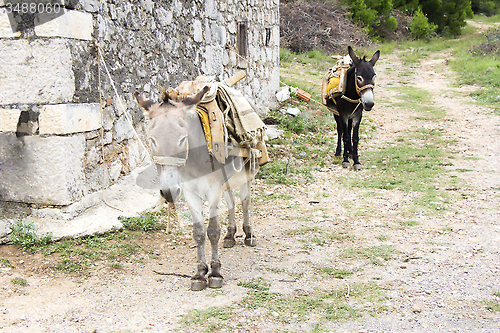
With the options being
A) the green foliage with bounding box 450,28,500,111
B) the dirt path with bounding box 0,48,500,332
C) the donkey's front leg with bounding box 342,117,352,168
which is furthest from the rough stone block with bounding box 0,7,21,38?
the green foliage with bounding box 450,28,500,111

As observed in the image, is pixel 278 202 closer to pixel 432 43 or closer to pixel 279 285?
pixel 279 285

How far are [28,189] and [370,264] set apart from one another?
3462 millimetres

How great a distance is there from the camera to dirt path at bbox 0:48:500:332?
2.96 meters

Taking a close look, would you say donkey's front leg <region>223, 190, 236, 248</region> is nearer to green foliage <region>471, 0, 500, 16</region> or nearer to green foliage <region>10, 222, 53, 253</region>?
green foliage <region>10, 222, 53, 253</region>

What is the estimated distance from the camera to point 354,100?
23.6ft

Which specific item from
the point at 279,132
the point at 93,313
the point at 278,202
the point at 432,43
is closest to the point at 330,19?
the point at 432,43

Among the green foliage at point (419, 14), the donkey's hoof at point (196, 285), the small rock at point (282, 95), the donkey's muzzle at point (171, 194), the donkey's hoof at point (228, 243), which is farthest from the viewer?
the green foliage at point (419, 14)

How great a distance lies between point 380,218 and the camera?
5164 mm

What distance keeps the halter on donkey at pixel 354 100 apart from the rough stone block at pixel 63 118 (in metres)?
4.24

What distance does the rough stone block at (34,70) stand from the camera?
13.2ft

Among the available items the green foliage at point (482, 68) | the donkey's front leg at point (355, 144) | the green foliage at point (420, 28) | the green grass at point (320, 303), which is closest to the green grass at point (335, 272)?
the green grass at point (320, 303)

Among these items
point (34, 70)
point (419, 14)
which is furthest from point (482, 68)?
point (34, 70)

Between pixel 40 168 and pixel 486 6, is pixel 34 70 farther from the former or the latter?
pixel 486 6

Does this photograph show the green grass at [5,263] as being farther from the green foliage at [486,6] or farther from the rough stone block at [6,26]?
the green foliage at [486,6]
